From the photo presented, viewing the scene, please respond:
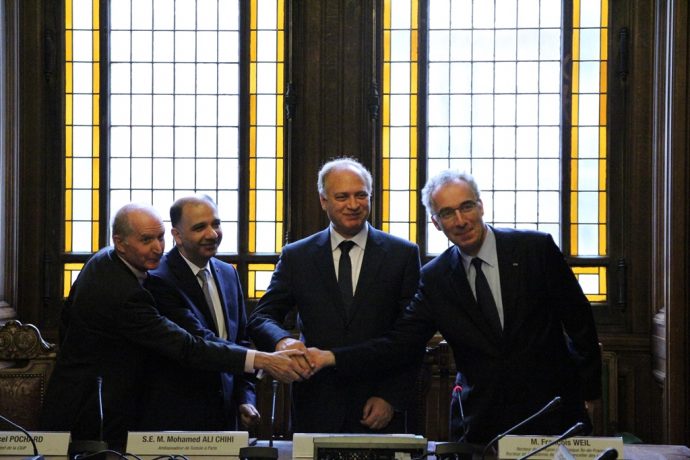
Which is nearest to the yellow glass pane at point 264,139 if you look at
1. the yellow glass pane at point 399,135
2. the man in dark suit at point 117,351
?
the yellow glass pane at point 399,135

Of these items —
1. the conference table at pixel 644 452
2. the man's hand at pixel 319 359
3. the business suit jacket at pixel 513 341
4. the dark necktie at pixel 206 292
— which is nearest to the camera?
the conference table at pixel 644 452

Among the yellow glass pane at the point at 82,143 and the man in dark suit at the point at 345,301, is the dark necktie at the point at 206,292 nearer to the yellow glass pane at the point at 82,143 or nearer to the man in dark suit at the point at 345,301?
the man in dark suit at the point at 345,301

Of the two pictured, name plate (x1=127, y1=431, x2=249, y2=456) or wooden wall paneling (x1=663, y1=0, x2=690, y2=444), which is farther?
wooden wall paneling (x1=663, y1=0, x2=690, y2=444)

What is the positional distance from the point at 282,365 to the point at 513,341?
0.78 metres

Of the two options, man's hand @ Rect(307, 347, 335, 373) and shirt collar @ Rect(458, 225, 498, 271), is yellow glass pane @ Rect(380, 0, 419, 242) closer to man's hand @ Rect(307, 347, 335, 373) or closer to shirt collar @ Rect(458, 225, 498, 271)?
shirt collar @ Rect(458, 225, 498, 271)

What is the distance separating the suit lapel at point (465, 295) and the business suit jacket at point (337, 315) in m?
0.23

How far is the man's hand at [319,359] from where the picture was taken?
295cm

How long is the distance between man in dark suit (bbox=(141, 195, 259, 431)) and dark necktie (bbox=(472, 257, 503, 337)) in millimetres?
902

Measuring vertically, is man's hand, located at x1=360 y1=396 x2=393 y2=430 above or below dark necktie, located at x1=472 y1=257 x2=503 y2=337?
below

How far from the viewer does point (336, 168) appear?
3188mm

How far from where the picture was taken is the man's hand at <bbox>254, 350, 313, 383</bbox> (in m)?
2.96

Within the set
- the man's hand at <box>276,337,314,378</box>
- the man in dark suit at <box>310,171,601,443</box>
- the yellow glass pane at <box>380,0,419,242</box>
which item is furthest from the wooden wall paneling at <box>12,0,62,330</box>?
the man in dark suit at <box>310,171,601,443</box>

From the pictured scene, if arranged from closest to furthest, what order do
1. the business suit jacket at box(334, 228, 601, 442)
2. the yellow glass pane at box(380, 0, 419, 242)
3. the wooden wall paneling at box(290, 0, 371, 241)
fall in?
the business suit jacket at box(334, 228, 601, 442) → the wooden wall paneling at box(290, 0, 371, 241) → the yellow glass pane at box(380, 0, 419, 242)

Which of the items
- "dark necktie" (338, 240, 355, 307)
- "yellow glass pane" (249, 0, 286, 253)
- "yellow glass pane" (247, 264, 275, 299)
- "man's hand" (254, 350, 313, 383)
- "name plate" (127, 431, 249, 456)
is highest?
"yellow glass pane" (249, 0, 286, 253)
